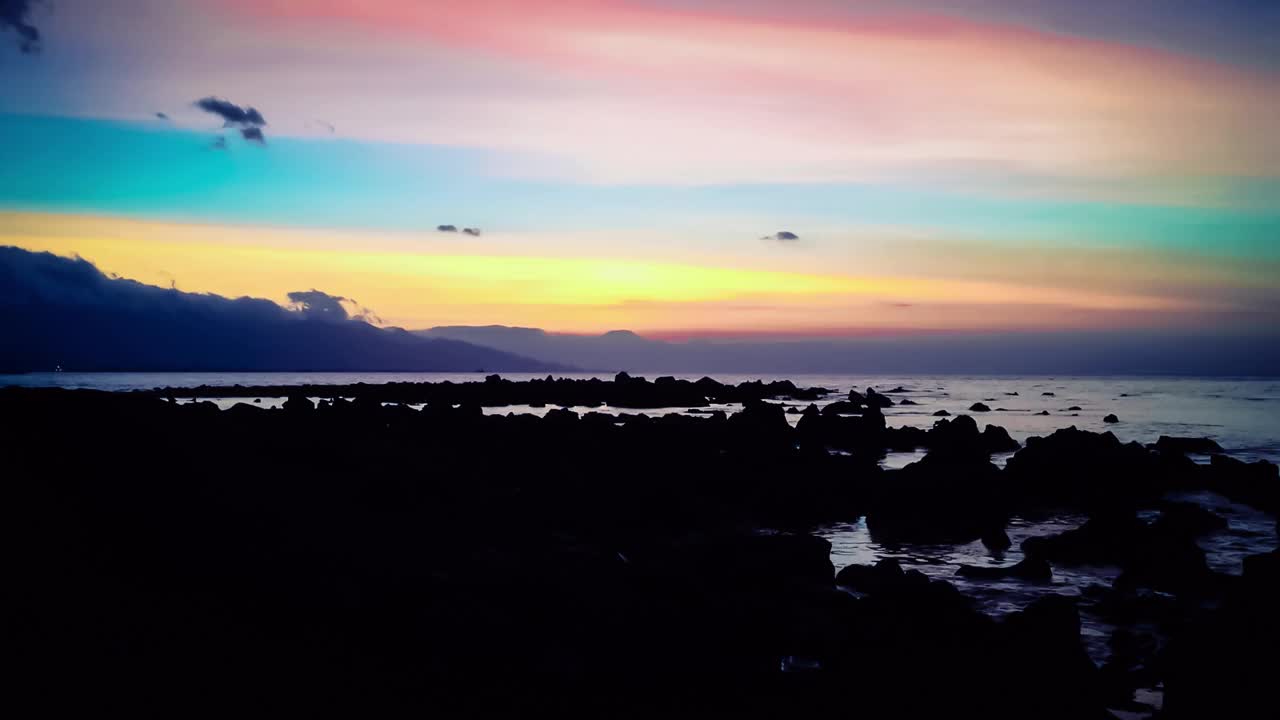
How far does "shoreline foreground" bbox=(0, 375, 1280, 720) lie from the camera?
7.17 metres

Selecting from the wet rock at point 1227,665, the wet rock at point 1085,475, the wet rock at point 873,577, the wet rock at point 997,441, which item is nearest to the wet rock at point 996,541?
the wet rock at point 873,577

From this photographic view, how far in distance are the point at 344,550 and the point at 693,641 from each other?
467cm

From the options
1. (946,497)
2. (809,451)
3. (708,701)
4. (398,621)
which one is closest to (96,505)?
(398,621)

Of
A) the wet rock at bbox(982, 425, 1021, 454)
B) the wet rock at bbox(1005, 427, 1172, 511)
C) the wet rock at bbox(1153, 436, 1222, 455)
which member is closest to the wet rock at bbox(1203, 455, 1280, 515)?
the wet rock at bbox(1005, 427, 1172, 511)

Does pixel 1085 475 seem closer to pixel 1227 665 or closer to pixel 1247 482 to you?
pixel 1247 482

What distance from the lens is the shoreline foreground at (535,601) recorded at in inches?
282

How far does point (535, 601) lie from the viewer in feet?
27.5

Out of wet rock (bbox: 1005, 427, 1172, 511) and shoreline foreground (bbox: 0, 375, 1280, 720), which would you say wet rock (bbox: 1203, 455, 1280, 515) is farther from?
shoreline foreground (bbox: 0, 375, 1280, 720)

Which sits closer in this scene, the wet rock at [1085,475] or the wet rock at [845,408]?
the wet rock at [1085,475]

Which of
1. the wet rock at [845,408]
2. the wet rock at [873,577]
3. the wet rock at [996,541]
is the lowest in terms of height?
the wet rock at [996,541]

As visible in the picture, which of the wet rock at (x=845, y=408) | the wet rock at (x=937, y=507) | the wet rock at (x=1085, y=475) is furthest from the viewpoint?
the wet rock at (x=845, y=408)

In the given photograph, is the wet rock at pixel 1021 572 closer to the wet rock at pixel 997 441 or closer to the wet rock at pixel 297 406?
the wet rock at pixel 997 441

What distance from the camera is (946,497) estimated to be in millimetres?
18188

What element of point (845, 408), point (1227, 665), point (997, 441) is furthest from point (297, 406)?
point (845, 408)
